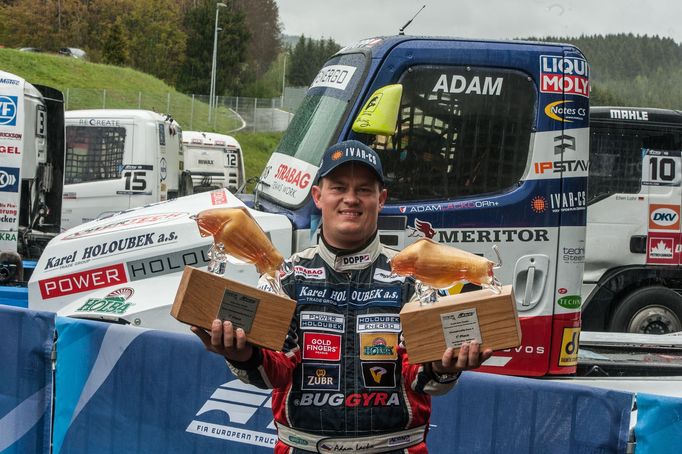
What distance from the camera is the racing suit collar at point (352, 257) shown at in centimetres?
289

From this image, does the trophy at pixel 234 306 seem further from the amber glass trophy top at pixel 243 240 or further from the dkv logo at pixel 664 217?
the dkv logo at pixel 664 217

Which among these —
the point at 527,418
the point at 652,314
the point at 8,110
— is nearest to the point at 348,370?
the point at 527,418

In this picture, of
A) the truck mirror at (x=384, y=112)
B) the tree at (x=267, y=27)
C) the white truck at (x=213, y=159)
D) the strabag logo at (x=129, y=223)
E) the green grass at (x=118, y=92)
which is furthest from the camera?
the green grass at (x=118, y=92)

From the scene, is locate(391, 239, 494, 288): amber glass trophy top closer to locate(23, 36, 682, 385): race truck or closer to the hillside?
locate(23, 36, 682, 385): race truck

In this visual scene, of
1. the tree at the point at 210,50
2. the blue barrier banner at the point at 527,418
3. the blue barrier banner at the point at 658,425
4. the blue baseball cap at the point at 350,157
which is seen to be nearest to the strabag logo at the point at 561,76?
the blue barrier banner at the point at 527,418

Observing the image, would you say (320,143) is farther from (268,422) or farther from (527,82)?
(268,422)

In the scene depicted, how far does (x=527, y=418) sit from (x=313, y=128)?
2238mm

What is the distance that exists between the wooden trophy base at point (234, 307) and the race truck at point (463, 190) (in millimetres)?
2675

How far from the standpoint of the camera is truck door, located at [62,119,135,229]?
1565cm

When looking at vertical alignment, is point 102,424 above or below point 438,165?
below

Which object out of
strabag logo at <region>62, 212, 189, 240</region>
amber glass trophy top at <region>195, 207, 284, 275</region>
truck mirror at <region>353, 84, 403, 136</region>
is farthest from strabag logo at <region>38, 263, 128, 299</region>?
amber glass trophy top at <region>195, 207, 284, 275</region>

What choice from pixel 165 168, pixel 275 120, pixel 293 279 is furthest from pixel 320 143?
pixel 275 120

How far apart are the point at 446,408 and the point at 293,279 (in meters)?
1.81

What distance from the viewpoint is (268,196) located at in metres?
5.80
